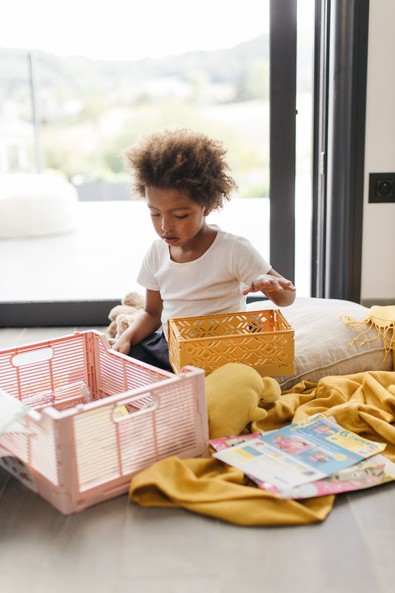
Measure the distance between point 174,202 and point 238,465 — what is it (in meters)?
0.59

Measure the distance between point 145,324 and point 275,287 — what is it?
0.45m

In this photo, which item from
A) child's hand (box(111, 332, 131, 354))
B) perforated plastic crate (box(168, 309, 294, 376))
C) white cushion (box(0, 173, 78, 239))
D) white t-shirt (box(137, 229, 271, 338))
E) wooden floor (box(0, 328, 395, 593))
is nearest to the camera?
wooden floor (box(0, 328, 395, 593))

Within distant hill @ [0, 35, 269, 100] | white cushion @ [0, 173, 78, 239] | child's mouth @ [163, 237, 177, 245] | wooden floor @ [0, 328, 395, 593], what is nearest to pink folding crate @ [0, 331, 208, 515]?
wooden floor @ [0, 328, 395, 593]

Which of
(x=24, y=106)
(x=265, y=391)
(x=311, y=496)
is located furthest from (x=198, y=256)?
(x=24, y=106)

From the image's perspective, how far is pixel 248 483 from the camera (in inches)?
50.3

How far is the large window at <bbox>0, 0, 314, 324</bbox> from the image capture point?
2244 millimetres

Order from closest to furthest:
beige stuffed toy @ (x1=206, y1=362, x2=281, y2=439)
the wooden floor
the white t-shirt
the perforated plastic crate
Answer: the wooden floor, beige stuffed toy @ (x1=206, y1=362, x2=281, y2=439), the perforated plastic crate, the white t-shirt

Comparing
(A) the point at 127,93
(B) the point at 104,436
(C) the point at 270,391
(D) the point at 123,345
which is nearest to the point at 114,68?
(A) the point at 127,93

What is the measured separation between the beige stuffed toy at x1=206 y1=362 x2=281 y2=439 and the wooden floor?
239 millimetres

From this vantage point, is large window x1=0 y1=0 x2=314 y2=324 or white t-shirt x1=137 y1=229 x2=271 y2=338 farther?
large window x1=0 y1=0 x2=314 y2=324

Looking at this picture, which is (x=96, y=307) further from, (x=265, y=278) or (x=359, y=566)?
(x=359, y=566)

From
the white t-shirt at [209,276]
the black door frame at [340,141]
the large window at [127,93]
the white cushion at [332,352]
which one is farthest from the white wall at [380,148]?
the white t-shirt at [209,276]

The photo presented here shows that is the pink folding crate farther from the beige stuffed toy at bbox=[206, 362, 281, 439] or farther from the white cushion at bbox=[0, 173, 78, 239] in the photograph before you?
the white cushion at bbox=[0, 173, 78, 239]

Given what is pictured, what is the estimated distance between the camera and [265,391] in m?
1.50
